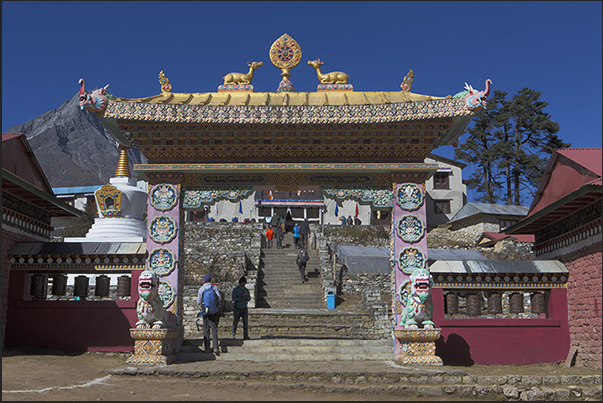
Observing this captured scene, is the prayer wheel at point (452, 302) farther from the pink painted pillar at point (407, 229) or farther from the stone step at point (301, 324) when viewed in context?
the stone step at point (301, 324)

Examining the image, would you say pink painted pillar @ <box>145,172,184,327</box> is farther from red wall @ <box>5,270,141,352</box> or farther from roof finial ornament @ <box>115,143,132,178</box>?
roof finial ornament @ <box>115,143,132,178</box>

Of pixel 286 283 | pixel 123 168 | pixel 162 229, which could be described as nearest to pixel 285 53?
pixel 162 229

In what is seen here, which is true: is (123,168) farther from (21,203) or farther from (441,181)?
(441,181)

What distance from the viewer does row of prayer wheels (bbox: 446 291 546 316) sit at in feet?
45.9

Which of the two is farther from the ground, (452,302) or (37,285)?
(37,285)

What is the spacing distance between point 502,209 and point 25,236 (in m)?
38.3

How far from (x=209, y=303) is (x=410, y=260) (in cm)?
443

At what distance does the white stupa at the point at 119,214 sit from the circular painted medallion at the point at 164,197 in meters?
8.55

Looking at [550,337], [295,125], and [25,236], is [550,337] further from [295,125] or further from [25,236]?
[25,236]

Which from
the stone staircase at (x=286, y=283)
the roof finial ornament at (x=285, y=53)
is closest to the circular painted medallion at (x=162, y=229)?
the roof finial ornament at (x=285, y=53)

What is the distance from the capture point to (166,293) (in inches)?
519

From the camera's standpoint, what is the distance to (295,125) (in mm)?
13398

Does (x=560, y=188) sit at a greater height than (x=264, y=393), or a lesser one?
greater

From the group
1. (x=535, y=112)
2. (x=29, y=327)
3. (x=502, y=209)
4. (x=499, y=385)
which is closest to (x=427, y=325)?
(x=499, y=385)
